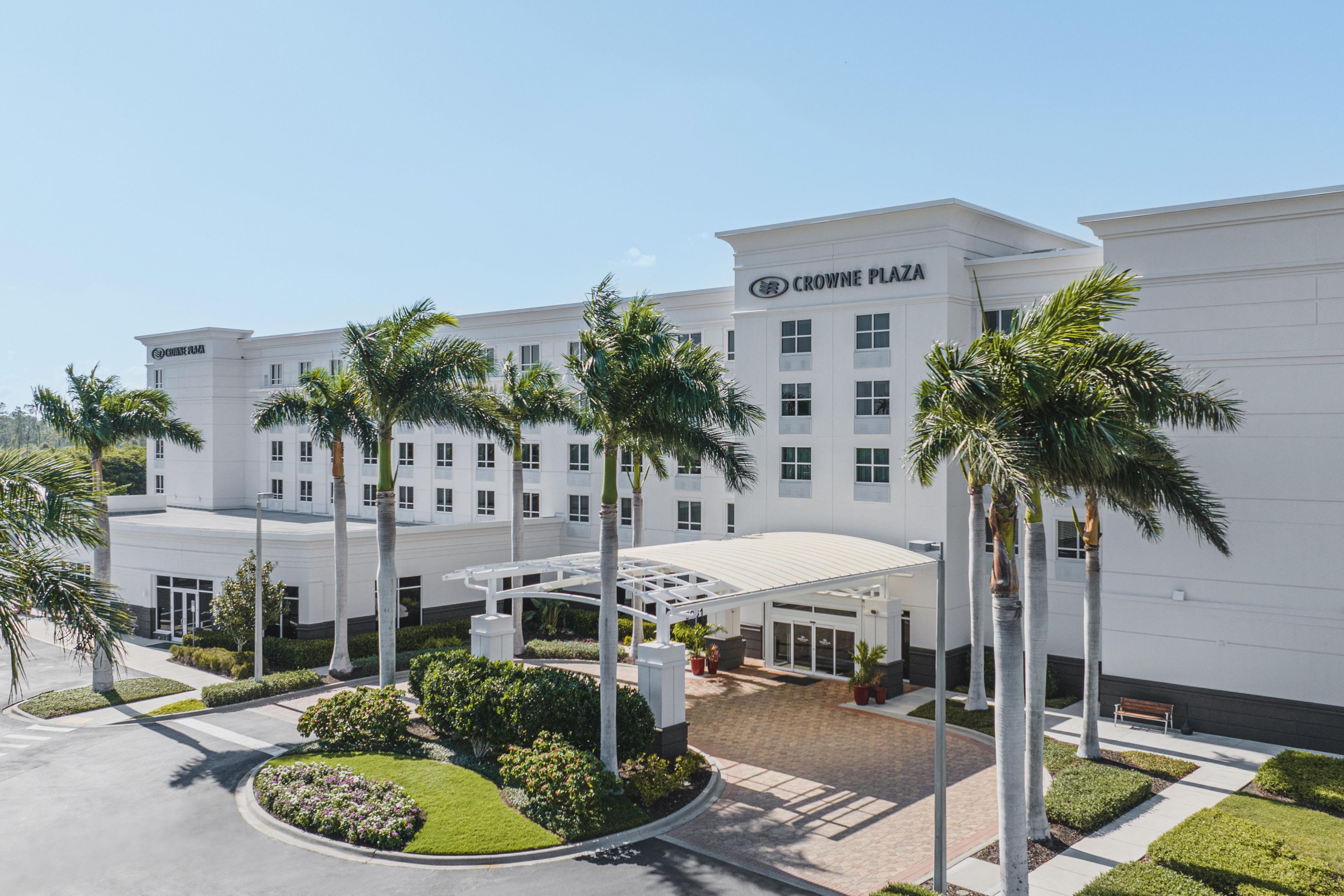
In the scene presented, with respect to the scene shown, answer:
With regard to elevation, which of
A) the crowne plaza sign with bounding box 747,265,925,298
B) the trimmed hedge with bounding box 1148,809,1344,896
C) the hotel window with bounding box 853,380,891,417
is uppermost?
the crowne plaza sign with bounding box 747,265,925,298

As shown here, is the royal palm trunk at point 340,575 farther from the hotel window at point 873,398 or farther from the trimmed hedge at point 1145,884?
the trimmed hedge at point 1145,884

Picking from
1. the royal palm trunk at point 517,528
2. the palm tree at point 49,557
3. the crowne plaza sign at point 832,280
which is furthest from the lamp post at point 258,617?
the crowne plaza sign at point 832,280

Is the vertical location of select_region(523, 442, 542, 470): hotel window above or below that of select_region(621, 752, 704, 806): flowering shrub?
above

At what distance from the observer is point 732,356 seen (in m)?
37.2

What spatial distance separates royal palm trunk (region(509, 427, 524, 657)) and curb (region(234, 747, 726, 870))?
47.6 ft

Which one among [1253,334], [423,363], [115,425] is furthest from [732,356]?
[115,425]

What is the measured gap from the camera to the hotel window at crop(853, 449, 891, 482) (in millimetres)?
30625

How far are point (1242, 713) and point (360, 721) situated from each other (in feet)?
71.4

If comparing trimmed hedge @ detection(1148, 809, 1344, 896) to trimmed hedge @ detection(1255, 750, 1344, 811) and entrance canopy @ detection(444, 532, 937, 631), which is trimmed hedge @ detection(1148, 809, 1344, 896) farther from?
entrance canopy @ detection(444, 532, 937, 631)

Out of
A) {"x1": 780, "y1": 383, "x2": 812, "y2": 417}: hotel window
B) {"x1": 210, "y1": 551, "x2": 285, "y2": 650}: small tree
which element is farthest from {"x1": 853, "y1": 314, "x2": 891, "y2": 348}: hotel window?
{"x1": 210, "y1": 551, "x2": 285, "y2": 650}: small tree

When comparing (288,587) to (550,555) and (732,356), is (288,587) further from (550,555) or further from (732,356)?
(732,356)

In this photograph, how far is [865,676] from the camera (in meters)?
27.8

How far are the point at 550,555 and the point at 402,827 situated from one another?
81.3ft

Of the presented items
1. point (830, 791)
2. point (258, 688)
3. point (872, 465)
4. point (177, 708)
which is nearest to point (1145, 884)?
A: point (830, 791)
